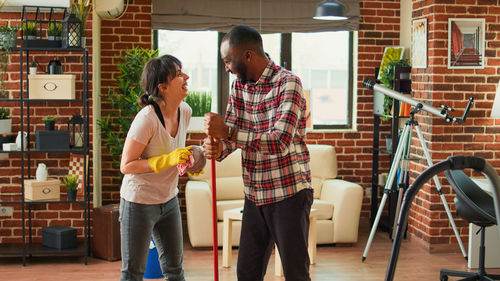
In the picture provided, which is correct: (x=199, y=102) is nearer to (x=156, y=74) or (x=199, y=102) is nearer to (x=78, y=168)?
(x=78, y=168)

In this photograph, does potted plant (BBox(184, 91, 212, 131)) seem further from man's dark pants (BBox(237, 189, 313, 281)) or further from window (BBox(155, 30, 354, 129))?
man's dark pants (BBox(237, 189, 313, 281))

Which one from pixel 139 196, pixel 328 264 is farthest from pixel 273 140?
pixel 328 264

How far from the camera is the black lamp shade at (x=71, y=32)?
5.03 meters

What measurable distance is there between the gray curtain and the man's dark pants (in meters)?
3.92

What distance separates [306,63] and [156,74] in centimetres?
376

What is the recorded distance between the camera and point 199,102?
645 centimetres

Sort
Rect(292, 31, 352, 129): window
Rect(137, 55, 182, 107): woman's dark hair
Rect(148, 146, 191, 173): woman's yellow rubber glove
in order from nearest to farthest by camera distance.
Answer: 1. Rect(148, 146, 191, 173): woman's yellow rubber glove
2. Rect(137, 55, 182, 107): woman's dark hair
3. Rect(292, 31, 352, 129): window

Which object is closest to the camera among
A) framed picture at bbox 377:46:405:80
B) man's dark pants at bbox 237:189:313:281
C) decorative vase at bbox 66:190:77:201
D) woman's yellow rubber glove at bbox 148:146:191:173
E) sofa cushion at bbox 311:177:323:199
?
man's dark pants at bbox 237:189:313:281

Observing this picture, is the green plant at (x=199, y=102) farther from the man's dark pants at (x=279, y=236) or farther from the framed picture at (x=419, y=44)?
the man's dark pants at (x=279, y=236)

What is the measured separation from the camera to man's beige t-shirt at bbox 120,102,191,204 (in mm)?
3041

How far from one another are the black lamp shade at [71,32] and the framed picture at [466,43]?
3.07 metres

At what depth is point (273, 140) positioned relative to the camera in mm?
2484

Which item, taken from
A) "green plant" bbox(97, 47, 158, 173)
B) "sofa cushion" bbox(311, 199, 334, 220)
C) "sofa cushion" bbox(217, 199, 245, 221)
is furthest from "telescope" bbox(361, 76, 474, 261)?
"green plant" bbox(97, 47, 158, 173)

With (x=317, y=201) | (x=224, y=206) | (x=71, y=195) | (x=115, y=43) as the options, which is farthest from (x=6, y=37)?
(x=317, y=201)
